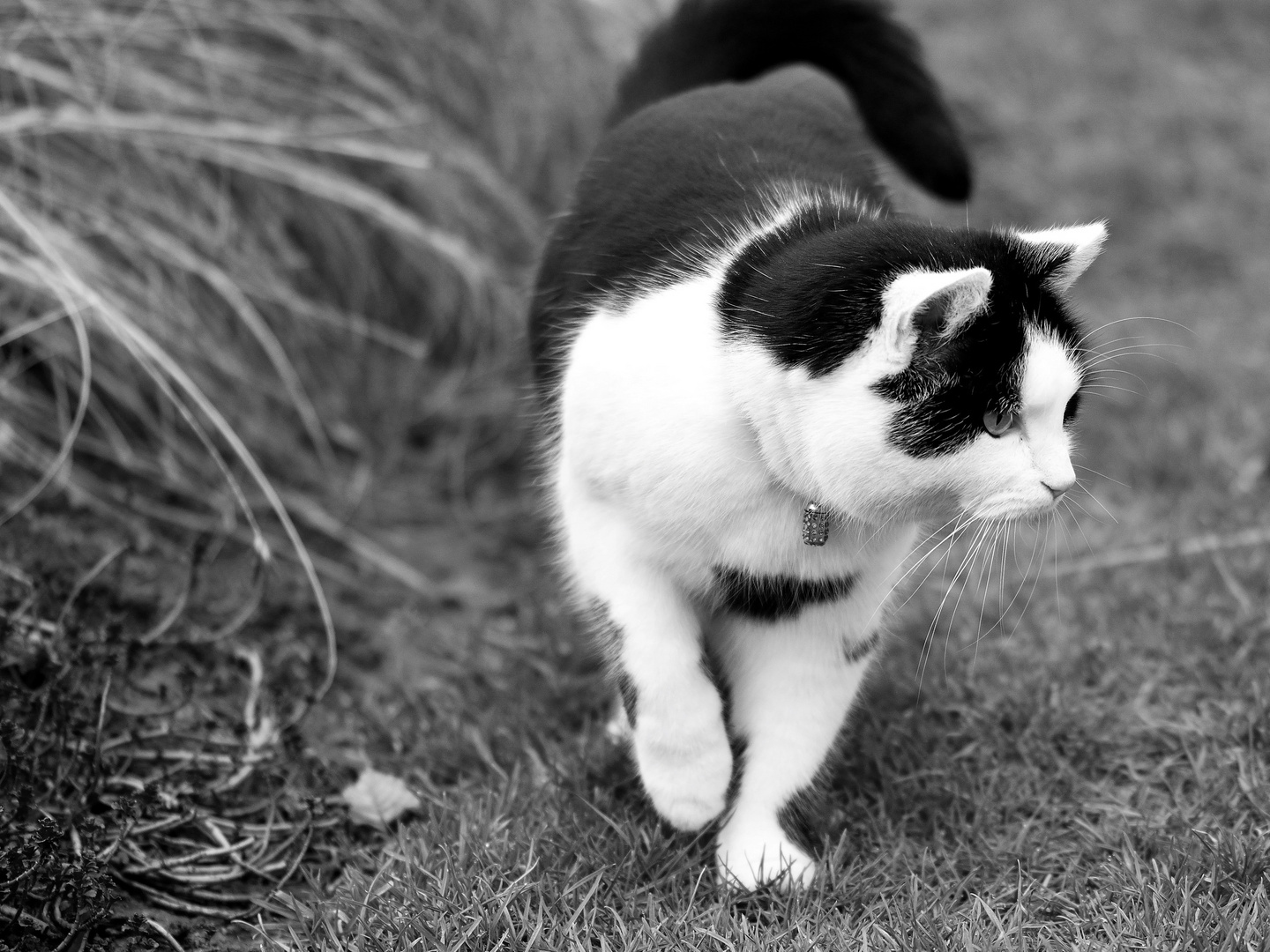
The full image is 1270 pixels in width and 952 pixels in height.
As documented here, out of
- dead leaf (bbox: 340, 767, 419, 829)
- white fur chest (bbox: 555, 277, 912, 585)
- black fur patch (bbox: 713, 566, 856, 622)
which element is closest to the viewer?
white fur chest (bbox: 555, 277, 912, 585)

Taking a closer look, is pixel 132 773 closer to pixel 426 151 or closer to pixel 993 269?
pixel 993 269

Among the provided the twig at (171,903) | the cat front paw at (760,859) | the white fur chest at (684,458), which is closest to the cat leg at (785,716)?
the cat front paw at (760,859)

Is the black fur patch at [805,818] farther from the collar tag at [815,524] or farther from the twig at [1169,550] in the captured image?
the twig at [1169,550]

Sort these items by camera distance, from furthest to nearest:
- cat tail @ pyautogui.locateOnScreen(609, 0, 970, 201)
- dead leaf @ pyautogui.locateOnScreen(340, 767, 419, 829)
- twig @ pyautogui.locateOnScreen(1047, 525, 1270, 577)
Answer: twig @ pyautogui.locateOnScreen(1047, 525, 1270, 577) → cat tail @ pyautogui.locateOnScreen(609, 0, 970, 201) → dead leaf @ pyautogui.locateOnScreen(340, 767, 419, 829)

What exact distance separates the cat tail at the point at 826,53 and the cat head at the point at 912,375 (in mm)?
1093

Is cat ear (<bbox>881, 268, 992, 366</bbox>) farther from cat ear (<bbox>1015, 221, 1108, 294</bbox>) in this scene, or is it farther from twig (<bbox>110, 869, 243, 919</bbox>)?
twig (<bbox>110, 869, 243, 919</bbox>)

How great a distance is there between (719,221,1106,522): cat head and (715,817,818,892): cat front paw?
609mm

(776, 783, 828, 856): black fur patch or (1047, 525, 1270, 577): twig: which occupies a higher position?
(776, 783, 828, 856): black fur patch

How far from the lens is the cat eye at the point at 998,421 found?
176cm

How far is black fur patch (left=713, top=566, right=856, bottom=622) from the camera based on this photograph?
1.99m

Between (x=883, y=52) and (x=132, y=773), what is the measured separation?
2.16 m

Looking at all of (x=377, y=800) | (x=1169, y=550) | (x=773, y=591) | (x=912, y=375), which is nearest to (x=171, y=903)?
(x=377, y=800)

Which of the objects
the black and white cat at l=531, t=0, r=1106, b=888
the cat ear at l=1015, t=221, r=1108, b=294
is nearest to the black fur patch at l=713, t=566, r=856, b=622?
the black and white cat at l=531, t=0, r=1106, b=888

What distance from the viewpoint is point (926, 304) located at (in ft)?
5.48
